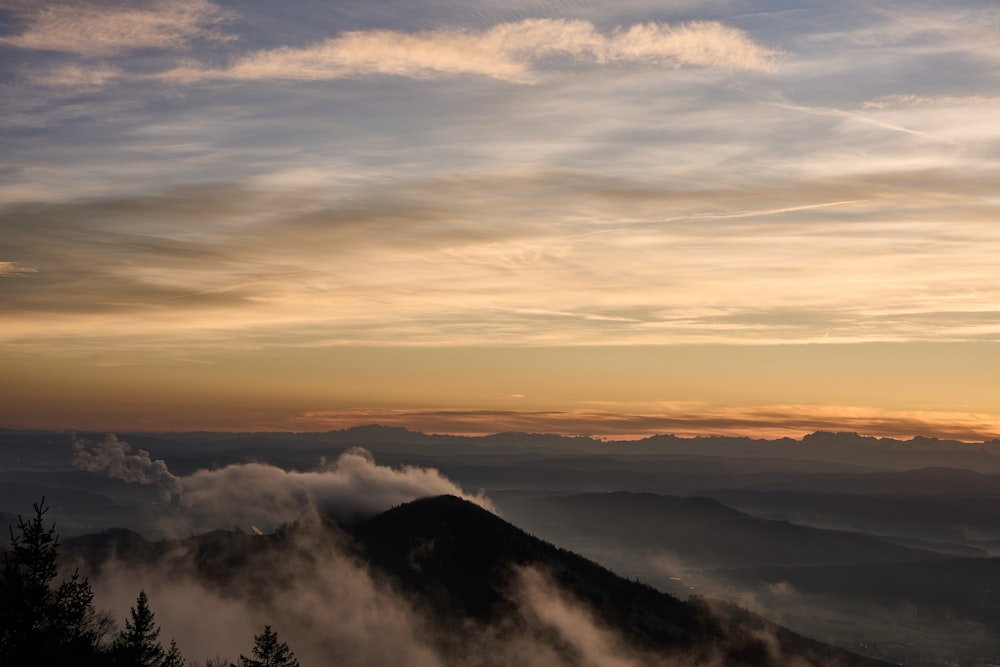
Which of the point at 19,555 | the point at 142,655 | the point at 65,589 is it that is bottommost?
the point at 142,655

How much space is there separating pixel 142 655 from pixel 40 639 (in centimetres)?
2218

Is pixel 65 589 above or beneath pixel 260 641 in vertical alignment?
above

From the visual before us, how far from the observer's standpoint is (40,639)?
71812 mm

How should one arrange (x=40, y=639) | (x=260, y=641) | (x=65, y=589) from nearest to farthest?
(x=40, y=639), (x=65, y=589), (x=260, y=641)

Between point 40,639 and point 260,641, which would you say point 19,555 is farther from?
point 260,641

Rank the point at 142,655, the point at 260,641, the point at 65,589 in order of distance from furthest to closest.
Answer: the point at 260,641 → the point at 142,655 → the point at 65,589

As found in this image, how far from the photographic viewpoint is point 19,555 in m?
75.1

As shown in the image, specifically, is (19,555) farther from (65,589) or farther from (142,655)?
(142,655)

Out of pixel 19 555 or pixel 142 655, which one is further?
pixel 142 655

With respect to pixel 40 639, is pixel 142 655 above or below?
below

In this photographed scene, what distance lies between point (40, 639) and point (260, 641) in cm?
6017

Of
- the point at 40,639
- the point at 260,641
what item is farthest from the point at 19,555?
the point at 260,641

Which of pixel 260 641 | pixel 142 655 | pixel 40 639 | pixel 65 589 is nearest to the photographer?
pixel 40 639

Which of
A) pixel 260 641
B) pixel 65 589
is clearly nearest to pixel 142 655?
pixel 65 589
